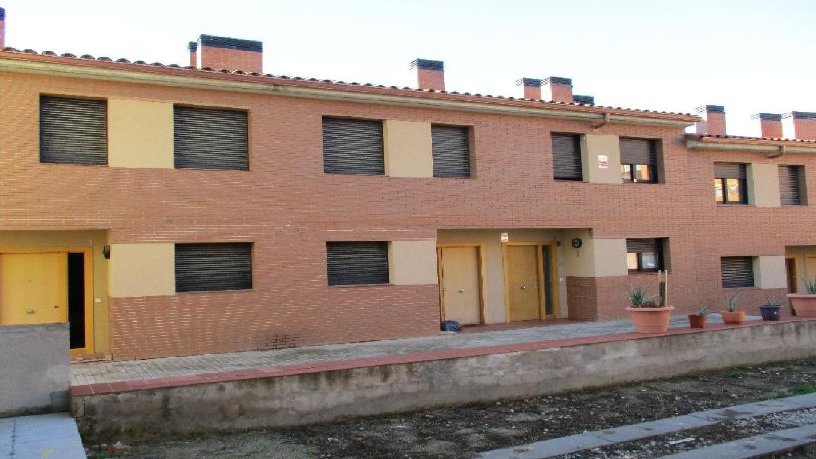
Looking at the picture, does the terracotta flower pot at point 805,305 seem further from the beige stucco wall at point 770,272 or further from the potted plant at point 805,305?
the beige stucco wall at point 770,272

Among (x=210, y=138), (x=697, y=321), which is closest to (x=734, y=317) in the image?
(x=697, y=321)

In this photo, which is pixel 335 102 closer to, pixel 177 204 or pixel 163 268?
pixel 177 204

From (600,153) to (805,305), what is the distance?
231 inches

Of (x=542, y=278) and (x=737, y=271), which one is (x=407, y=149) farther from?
(x=737, y=271)

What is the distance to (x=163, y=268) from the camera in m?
11.7

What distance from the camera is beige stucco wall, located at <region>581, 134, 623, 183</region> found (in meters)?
16.2

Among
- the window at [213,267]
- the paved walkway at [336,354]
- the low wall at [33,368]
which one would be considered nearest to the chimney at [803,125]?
the paved walkway at [336,354]

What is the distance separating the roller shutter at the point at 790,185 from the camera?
19.4 m

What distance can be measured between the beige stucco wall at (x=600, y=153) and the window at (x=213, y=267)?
863 cm

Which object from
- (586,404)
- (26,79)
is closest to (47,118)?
(26,79)

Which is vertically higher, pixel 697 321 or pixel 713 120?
pixel 713 120

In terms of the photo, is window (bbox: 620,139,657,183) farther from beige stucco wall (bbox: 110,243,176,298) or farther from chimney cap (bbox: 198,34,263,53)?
beige stucco wall (bbox: 110,243,176,298)

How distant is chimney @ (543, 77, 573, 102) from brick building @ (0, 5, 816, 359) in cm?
10

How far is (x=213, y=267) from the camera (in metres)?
12.3
